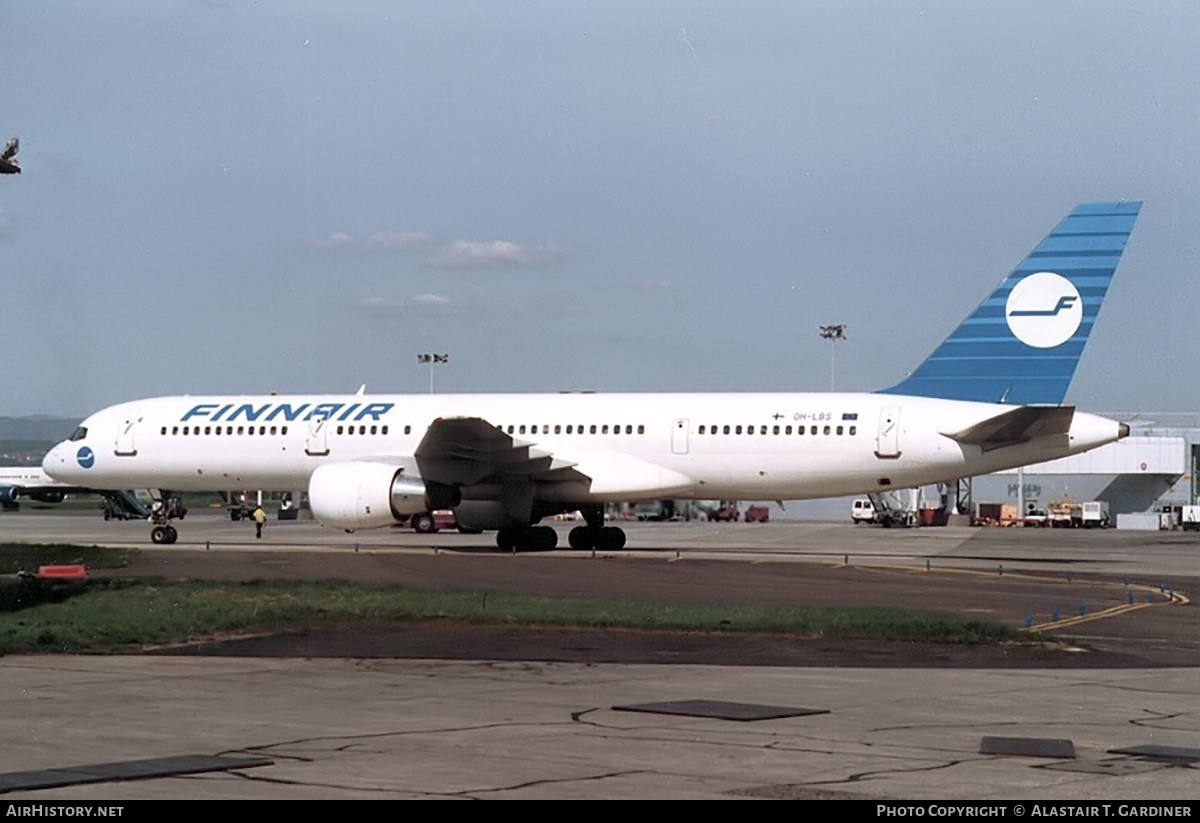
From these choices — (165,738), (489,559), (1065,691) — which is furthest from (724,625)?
(489,559)

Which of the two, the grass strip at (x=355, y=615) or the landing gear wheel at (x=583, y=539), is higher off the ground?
the landing gear wheel at (x=583, y=539)

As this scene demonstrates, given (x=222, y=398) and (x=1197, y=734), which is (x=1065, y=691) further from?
(x=222, y=398)

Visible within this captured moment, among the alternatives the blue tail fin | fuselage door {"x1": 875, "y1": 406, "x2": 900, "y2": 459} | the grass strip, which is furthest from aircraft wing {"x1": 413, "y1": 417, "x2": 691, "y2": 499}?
the grass strip

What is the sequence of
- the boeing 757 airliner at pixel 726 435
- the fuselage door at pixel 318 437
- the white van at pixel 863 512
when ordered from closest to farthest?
the boeing 757 airliner at pixel 726 435 < the fuselage door at pixel 318 437 < the white van at pixel 863 512

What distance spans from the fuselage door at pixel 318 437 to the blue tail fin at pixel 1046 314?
647 inches

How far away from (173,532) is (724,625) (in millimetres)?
28086

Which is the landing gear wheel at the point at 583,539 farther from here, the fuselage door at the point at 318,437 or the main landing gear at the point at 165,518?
the main landing gear at the point at 165,518

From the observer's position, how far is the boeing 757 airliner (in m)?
35.5

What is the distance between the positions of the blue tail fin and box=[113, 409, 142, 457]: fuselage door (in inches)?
889

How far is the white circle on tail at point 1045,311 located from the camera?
1400 inches

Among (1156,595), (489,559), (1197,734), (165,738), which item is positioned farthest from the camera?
(489,559)

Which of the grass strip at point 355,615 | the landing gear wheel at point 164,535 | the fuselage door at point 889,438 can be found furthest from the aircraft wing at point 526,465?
the grass strip at point 355,615

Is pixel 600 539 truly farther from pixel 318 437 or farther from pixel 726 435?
pixel 318 437

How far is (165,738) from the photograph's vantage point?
1034 centimetres
